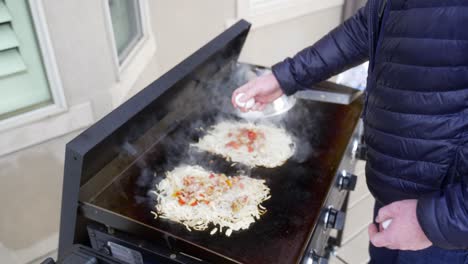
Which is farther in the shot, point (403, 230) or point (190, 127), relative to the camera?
point (190, 127)

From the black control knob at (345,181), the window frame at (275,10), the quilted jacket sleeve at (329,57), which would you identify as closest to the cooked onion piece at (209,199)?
the black control knob at (345,181)

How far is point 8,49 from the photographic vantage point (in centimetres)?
144

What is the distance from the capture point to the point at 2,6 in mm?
1356

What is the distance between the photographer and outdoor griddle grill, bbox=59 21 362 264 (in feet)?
3.42

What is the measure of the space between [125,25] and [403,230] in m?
1.61

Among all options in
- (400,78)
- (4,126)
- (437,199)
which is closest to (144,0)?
(4,126)

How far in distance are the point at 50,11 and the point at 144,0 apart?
2.28 ft

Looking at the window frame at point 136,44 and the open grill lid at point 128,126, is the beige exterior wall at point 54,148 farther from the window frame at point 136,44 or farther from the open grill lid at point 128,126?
the open grill lid at point 128,126

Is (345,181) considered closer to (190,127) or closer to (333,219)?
(333,219)

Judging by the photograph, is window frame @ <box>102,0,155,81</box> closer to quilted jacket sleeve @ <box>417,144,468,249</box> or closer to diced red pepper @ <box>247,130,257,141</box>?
diced red pepper @ <box>247,130,257,141</box>

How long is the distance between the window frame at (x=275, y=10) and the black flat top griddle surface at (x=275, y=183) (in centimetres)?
137

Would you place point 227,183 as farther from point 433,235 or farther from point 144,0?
point 144,0

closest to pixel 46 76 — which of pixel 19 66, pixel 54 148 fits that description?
pixel 19 66

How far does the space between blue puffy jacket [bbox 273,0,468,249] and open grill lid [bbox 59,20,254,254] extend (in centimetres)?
57
